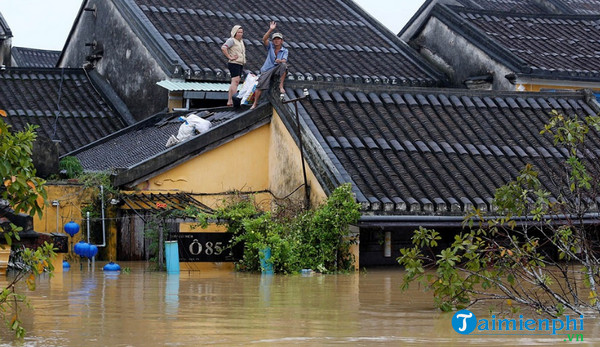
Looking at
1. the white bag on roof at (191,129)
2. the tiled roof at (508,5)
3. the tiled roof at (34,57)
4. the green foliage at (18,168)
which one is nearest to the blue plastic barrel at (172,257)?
the white bag on roof at (191,129)

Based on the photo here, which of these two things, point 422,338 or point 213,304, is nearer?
point 422,338

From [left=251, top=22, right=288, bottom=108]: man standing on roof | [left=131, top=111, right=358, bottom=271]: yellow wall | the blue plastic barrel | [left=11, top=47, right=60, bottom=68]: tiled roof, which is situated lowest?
the blue plastic barrel

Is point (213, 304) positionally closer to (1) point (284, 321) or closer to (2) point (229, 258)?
(1) point (284, 321)

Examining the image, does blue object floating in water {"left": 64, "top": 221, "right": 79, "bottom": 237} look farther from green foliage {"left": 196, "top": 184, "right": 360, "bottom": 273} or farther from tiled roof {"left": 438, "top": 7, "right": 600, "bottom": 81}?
tiled roof {"left": 438, "top": 7, "right": 600, "bottom": 81}

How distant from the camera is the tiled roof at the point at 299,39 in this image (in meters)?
26.1

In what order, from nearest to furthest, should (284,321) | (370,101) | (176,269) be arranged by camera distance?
(284,321) < (176,269) < (370,101)

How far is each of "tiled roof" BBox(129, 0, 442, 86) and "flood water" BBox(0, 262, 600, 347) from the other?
10617mm

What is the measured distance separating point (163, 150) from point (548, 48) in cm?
1151

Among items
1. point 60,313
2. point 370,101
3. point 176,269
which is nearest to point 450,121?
point 370,101

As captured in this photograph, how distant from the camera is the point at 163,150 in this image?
20203 millimetres
